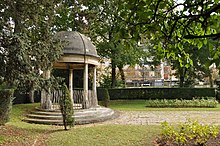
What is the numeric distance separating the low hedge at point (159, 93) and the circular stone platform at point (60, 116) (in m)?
11.4

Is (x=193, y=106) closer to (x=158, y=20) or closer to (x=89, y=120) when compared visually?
(x=89, y=120)

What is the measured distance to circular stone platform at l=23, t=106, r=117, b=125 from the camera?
12749 mm

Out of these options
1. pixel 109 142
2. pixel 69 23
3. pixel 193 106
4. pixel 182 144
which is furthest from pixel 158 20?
pixel 69 23

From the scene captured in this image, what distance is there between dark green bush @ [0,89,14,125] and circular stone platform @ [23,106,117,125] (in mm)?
1941

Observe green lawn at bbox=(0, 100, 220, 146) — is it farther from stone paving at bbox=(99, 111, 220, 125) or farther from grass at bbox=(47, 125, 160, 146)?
stone paving at bbox=(99, 111, 220, 125)

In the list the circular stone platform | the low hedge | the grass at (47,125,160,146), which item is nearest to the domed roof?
the circular stone platform

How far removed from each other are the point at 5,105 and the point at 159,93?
782 inches

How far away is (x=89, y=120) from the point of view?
1314cm

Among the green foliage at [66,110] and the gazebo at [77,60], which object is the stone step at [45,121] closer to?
the gazebo at [77,60]

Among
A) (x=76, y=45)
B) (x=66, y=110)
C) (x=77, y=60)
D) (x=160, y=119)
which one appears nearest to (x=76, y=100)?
(x=77, y=60)

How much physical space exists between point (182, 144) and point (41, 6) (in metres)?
7.86

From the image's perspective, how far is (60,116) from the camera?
1316 centimetres

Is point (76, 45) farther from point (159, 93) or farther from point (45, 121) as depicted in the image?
point (159, 93)

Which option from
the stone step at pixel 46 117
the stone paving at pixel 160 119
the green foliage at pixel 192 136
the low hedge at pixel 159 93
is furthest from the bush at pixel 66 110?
the low hedge at pixel 159 93
